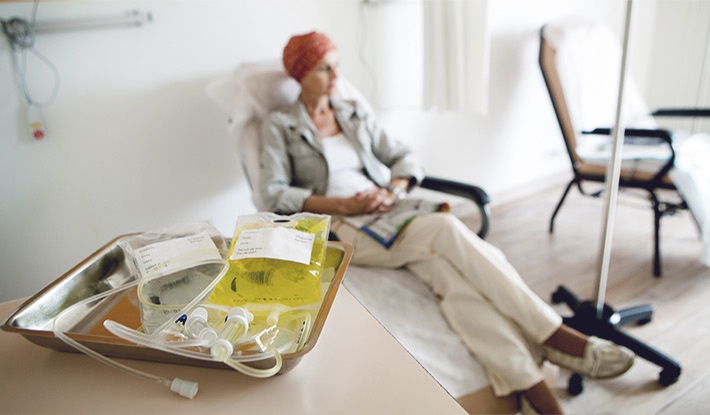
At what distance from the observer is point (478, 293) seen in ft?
4.05

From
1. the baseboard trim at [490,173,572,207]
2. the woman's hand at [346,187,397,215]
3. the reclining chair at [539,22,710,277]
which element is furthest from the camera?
the baseboard trim at [490,173,572,207]

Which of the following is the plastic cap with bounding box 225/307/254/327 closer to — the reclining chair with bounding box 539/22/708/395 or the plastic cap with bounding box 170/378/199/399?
the plastic cap with bounding box 170/378/199/399

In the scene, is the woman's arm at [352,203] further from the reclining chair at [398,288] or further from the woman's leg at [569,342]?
the woman's leg at [569,342]

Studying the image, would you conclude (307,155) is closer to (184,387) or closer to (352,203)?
(352,203)

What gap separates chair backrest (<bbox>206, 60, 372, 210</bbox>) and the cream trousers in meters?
0.49

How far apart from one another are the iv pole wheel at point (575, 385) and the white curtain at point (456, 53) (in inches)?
47.5

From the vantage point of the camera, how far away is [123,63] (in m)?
1.52

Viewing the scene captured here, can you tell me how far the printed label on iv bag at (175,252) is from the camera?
2.11 ft

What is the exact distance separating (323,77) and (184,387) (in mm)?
1227

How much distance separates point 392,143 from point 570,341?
37.7 inches

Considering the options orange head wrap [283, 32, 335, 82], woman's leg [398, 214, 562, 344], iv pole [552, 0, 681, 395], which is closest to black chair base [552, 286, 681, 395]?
iv pole [552, 0, 681, 395]

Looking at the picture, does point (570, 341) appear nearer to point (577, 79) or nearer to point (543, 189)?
point (577, 79)


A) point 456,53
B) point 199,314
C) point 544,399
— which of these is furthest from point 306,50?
point 544,399

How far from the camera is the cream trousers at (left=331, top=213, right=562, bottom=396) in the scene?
1.11 meters
